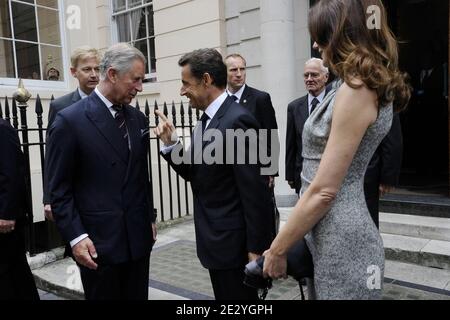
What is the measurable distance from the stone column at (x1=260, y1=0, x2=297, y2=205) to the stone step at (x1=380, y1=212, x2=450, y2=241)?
4.73 ft

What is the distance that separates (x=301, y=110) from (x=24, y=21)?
286 inches

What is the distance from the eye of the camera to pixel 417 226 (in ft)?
14.9

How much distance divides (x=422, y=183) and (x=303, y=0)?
128 inches

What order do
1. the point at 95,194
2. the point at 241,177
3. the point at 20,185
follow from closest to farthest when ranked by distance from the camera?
the point at 241,177 → the point at 95,194 → the point at 20,185


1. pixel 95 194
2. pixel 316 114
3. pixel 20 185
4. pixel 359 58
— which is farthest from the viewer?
pixel 20 185

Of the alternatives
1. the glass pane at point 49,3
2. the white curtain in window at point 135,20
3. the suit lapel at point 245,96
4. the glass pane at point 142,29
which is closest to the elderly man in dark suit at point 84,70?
the suit lapel at point 245,96

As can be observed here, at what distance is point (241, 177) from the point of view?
2.11 m

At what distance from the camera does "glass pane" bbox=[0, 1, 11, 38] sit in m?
8.45

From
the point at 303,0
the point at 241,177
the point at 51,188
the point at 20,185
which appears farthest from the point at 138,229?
the point at 303,0

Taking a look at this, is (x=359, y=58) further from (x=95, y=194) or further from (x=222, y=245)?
(x=95, y=194)

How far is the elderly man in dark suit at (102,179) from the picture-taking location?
222 centimetres

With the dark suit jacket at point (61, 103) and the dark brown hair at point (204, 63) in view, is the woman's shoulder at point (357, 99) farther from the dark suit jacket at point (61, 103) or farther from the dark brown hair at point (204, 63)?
the dark suit jacket at point (61, 103)

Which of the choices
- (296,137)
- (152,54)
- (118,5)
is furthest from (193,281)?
(118,5)

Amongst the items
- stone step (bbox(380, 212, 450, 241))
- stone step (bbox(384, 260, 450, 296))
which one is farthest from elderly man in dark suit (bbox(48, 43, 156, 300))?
stone step (bbox(380, 212, 450, 241))
